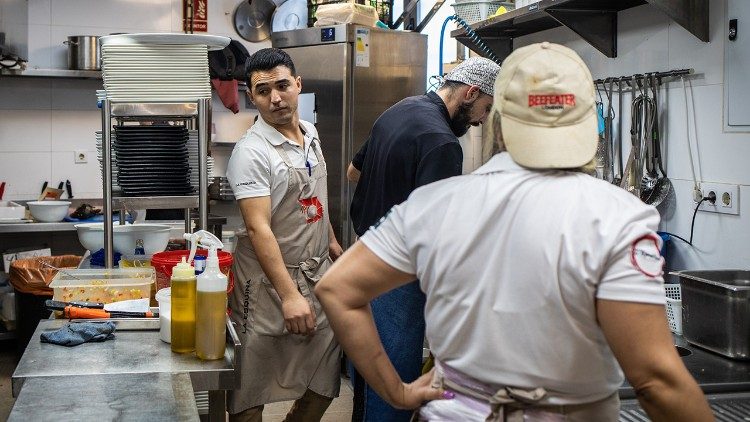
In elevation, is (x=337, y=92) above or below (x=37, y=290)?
above

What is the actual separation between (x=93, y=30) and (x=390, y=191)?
4.26 m

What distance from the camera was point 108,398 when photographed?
1838 millimetres

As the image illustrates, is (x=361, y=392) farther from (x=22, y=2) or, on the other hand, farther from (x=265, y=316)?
(x=22, y=2)

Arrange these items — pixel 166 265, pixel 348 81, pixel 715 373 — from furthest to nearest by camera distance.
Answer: pixel 348 81, pixel 166 265, pixel 715 373

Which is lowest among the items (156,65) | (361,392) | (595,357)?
(361,392)

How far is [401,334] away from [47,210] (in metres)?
3.53

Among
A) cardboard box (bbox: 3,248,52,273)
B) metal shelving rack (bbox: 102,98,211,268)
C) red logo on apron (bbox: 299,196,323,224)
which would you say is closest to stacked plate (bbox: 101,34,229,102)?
metal shelving rack (bbox: 102,98,211,268)

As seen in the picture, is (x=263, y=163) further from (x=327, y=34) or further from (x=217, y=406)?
(x=327, y=34)

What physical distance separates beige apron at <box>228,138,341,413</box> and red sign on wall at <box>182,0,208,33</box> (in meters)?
3.66

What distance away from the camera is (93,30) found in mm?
A: 6305

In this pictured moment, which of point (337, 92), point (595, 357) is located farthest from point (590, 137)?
point (337, 92)

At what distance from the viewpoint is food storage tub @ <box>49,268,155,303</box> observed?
8.49 ft

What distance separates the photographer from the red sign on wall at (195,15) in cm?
644

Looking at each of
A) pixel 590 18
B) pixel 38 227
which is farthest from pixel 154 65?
pixel 38 227
